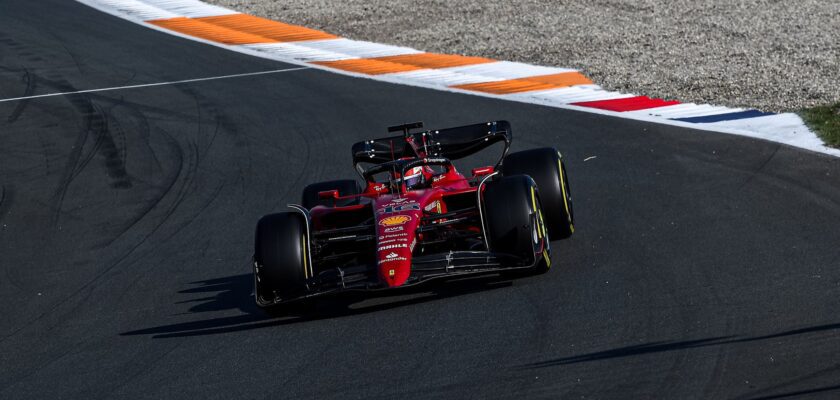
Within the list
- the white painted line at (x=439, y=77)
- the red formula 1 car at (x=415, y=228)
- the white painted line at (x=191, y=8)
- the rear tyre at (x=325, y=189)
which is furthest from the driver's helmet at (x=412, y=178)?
the white painted line at (x=191, y=8)

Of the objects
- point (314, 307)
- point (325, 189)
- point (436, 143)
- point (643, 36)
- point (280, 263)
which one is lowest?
point (314, 307)

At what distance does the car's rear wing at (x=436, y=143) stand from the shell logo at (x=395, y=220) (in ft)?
4.97

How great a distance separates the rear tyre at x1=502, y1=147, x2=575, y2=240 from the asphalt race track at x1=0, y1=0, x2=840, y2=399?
0.21 metres

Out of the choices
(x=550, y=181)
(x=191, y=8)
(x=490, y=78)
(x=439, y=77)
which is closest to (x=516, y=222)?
(x=550, y=181)

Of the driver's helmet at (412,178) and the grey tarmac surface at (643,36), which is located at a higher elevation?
the grey tarmac surface at (643,36)

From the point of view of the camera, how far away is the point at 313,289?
818 centimetres

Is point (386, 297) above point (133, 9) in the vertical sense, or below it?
below

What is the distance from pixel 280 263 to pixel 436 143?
2361mm

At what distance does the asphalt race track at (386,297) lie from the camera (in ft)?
23.1

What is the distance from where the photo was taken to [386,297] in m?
8.86

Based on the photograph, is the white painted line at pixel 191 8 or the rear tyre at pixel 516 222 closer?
the rear tyre at pixel 516 222

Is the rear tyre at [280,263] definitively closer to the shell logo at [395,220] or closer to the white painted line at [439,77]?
the shell logo at [395,220]

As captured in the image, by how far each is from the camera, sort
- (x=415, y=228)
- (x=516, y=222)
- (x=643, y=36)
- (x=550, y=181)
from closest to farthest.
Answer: (x=516, y=222)
(x=415, y=228)
(x=550, y=181)
(x=643, y=36)

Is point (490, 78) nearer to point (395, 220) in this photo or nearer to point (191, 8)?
point (395, 220)
